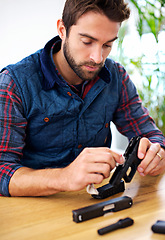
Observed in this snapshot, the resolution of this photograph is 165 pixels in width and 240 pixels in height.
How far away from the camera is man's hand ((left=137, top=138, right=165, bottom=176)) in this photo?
115 cm

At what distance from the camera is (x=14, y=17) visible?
2.88 meters

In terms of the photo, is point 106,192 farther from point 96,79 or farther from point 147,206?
point 96,79

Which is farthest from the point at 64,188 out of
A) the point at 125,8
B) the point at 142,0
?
the point at 142,0

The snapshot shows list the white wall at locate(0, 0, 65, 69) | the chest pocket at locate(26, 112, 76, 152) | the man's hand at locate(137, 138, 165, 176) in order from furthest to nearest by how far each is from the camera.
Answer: the white wall at locate(0, 0, 65, 69) → the chest pocket at locate(26, 112, 76, 152) → the man's hand at locate(137, 138, 165, 176)

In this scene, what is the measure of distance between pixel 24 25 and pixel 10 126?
1.96 meters

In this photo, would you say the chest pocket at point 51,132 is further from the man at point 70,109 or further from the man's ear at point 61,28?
the man's ear at point 61,28

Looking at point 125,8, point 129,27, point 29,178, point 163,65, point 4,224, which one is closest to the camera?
point 4,224

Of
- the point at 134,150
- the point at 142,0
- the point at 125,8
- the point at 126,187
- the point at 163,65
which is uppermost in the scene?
the point at 142,0

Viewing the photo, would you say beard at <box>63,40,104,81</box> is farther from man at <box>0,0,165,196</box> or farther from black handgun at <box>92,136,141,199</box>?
black handgun at <box>92,136,141,199</box>

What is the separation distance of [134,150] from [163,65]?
168 centimetres

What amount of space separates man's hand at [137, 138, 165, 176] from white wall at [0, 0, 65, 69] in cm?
211

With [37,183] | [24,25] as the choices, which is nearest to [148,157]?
[37,183]

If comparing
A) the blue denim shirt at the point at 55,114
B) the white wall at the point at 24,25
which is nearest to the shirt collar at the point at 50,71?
the blue denim shirt at the point at 55,114

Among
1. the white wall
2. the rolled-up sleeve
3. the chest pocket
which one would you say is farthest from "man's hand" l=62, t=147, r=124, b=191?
the white wall
